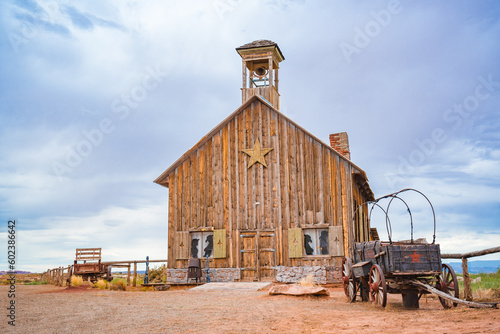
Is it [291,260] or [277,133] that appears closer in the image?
[291,260]

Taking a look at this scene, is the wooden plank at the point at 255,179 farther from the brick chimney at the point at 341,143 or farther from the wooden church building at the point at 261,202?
the brick chimney at the point at 341,143

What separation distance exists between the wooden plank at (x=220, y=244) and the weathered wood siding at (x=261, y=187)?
0.19 metres

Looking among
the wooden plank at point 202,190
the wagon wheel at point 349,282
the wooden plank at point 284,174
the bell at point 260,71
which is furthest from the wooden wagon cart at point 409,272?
the bell at point 260,71

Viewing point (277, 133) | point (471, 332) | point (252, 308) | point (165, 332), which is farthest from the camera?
point (277, 133)

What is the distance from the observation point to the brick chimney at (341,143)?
23.6 metres

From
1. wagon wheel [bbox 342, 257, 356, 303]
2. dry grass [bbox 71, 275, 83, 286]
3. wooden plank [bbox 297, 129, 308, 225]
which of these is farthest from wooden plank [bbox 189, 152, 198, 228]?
wagon wheel [bbox 342, 257, 356, 303]

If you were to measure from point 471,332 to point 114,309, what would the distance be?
7.67 meters

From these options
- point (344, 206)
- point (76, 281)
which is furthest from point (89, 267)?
point (344, 206)

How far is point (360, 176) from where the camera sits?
1931 cm

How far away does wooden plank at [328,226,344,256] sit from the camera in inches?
715

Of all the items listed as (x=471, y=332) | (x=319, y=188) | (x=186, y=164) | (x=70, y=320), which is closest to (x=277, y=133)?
(x=319, y=188)

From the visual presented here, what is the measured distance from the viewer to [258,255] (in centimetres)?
1912

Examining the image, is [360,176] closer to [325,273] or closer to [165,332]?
[325,273]

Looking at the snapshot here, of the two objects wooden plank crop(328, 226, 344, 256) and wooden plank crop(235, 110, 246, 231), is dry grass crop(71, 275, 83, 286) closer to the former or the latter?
wooden plank crop(235, 110, 246, 231)
